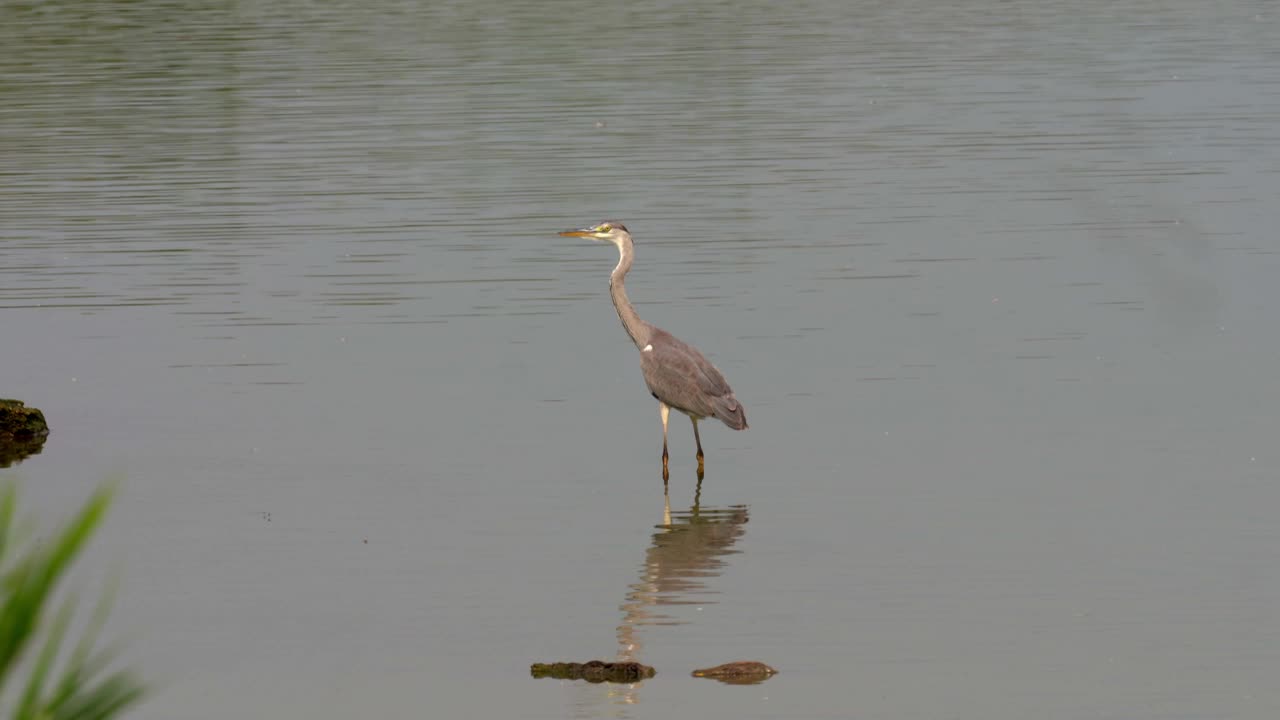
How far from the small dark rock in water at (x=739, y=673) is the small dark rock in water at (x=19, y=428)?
25.6 ft

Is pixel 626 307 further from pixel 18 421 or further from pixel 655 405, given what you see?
pixel 18 421

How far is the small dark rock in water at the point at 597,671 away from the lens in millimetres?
10141

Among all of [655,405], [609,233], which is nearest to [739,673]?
[609,233]

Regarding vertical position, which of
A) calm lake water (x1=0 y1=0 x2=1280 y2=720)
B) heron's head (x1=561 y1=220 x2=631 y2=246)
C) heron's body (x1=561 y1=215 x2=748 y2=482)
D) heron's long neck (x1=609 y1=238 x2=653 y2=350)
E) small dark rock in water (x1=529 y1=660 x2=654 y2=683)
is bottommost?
calm lake water (x1=0 y1=0 x2=1280 y2=720)

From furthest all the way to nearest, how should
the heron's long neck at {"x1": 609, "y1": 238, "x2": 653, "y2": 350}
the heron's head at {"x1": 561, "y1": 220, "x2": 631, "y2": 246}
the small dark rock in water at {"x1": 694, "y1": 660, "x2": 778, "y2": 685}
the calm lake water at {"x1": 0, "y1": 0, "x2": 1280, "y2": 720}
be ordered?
the heron's head at {"x1": 561, "y1": 220, "x2": 631, "y2": 246} → the heron's long neck at {"x1": 609, "y1": 238, "x2": 653, "y2": 350} → the calm lake water at {"x1": 0, "y1": 0, "x2": 1280, "y2": 720} → the small dark rock in water at {"x1": 694, "y1": 660, "x2": 778, "y2": 685}

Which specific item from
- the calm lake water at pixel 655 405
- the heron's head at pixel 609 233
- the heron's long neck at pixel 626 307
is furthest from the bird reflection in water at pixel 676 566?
the heron's head at pixel 609 233

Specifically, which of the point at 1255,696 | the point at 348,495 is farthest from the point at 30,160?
the point at 1255,696

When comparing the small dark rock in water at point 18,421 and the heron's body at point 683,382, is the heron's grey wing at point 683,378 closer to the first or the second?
the heron's body at point 683,382

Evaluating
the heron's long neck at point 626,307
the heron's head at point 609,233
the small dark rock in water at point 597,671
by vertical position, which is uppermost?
the heron's head at point 609,233

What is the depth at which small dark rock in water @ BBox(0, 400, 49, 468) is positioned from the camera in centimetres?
1614

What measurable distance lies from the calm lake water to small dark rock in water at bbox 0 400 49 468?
34 cm

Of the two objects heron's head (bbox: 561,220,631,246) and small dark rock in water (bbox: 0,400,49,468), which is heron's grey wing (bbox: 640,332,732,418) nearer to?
heron's head (bbox: 561,220,631,246)

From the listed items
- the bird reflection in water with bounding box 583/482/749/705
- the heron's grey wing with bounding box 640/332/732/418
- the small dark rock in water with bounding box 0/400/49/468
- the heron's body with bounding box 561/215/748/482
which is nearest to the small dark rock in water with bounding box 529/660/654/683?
the bird reflection in water with bounding box 583/482/749/705

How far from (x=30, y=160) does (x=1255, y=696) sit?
27.9 meters
